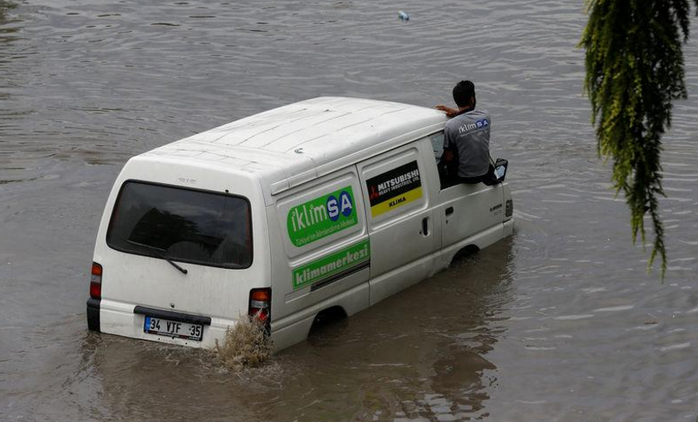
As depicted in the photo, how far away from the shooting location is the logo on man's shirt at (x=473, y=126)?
1073 cm

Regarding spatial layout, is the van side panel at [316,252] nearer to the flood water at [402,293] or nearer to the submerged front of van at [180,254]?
the submerged front of van at [180,254]

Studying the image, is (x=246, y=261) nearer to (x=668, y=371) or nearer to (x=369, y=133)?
(x=369, y=133)

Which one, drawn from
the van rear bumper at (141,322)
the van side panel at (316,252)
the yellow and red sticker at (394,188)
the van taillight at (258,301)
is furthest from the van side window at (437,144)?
the van rear bumper at (141,322)

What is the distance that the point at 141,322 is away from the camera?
359 inches

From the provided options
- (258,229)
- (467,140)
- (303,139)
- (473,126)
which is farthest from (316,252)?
(473,126)

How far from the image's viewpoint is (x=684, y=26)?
563 centimetres

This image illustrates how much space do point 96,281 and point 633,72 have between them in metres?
5.20

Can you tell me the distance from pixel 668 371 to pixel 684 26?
4312mm

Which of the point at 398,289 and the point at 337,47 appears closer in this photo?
the point at 398,289

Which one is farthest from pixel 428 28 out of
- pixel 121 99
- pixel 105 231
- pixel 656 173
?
pixel 656 173

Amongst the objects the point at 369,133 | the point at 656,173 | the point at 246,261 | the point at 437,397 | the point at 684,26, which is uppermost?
the point at 684,26

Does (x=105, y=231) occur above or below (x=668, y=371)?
above

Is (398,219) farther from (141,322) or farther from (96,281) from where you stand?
(96,281)

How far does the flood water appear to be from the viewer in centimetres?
876
